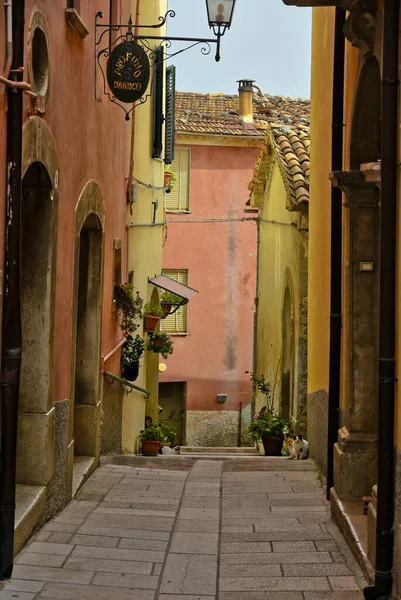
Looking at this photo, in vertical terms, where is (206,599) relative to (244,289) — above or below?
below

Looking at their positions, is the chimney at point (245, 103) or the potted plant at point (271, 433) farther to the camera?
the chimney at point (245, 103)

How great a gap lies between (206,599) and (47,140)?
143 inches

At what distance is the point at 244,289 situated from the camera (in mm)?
29266

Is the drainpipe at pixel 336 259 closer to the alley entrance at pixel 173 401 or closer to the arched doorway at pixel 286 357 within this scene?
the arched doorway at pixel 286 357

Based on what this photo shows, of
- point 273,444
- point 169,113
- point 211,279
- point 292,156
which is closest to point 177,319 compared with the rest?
point 211,279

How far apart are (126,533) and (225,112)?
2318 centimetres

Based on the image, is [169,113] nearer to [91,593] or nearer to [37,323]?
[37,323]

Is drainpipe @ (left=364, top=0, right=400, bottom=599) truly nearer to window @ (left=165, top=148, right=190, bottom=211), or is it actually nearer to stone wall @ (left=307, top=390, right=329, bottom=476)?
stone wall @ (left=307, top=390, right=329, bottom=476)

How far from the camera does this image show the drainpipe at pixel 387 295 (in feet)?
20.7

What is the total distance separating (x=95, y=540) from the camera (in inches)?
305

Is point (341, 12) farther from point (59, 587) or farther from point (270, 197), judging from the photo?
point (270, 197)

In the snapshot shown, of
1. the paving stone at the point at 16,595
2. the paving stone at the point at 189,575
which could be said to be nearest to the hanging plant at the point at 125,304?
the paving stone at the point at 189,575

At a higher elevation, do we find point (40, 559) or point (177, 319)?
point (177, 319)

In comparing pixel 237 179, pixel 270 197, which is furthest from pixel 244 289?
pixel 270 197
